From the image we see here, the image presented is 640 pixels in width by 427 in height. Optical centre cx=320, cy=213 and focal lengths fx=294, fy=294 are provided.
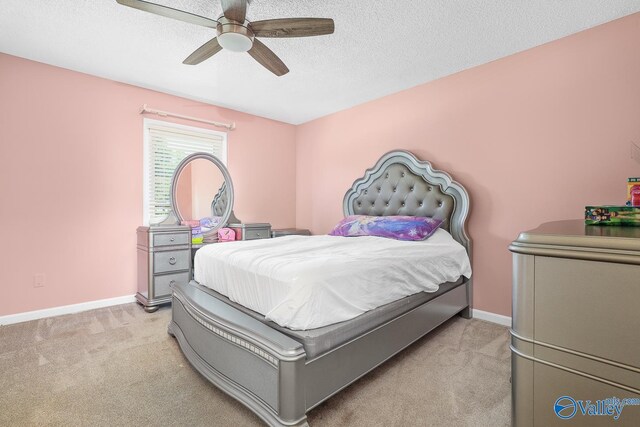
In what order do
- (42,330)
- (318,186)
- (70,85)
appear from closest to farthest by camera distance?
(42,330) < (70,85) < (318,186)

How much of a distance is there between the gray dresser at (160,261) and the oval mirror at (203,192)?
0.43 m

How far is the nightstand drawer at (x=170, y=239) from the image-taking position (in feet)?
9.98

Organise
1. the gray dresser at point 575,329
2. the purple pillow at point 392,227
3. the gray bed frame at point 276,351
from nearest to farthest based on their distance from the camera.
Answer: the gray dresser at point 575,329 < the gray bed frame at point 276,351 < the purple pillow at point 392,227

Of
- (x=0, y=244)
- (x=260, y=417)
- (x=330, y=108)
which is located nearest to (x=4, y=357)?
(x=0, y=244)

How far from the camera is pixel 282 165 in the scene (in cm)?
479

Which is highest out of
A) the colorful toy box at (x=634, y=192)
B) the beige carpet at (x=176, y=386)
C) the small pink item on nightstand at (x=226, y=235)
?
the colorful toy box at (x=634, y=192)

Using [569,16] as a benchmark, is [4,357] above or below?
below

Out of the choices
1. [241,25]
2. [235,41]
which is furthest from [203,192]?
[241,25]

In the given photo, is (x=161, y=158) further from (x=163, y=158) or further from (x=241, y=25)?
(x=241, y=25)

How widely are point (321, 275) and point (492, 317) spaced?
211 cm

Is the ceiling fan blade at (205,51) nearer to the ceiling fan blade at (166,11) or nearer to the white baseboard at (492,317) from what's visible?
the ceiling fan blade at (166,11)

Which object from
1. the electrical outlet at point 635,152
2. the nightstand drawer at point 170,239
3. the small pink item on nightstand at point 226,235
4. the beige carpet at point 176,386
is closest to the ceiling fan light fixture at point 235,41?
the nightstand drawer at point 170,239

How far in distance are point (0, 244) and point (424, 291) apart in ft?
12.1

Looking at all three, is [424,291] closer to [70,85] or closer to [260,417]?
[260,417]
